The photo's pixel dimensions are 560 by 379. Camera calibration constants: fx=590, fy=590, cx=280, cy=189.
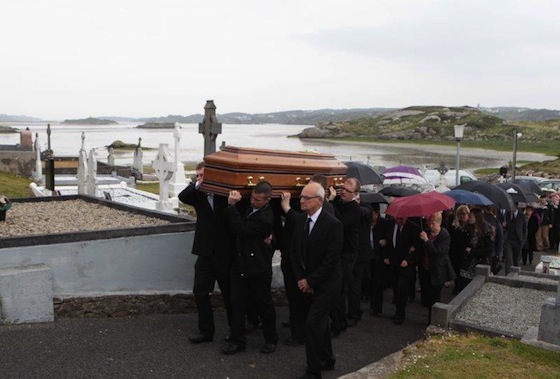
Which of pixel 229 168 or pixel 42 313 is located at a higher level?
pixel 229 168

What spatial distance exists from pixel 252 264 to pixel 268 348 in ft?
2.94

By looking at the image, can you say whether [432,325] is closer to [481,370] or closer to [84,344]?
[481,370]

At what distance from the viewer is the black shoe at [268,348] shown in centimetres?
582

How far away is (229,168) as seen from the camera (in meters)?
5.71

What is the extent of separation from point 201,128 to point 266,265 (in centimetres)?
780

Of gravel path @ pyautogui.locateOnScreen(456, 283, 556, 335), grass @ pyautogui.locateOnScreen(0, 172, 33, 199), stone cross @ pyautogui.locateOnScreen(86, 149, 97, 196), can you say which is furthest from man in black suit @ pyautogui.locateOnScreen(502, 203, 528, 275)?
grass @ pyautogui.locateOnScreen(0, 172, 33, 199)

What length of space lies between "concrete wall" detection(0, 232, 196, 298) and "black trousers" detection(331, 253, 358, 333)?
1.83 metres

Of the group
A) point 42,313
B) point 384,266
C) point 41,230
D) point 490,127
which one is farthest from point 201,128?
point 490,127

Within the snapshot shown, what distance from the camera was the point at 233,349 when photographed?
5730mm

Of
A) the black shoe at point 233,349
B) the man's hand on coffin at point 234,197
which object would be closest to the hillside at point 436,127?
the black shoe at point 233,349

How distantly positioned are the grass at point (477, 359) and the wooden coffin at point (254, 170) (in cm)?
207

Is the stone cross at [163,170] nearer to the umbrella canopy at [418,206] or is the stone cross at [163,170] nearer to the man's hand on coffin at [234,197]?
the umbrella canopy at [418,206]

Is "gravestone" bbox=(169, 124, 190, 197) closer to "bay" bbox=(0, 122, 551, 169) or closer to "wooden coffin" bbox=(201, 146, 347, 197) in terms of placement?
"bay" bbox=(0, 122, 551, 169)

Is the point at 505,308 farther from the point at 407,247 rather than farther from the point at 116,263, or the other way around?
A: the point at 116,263
